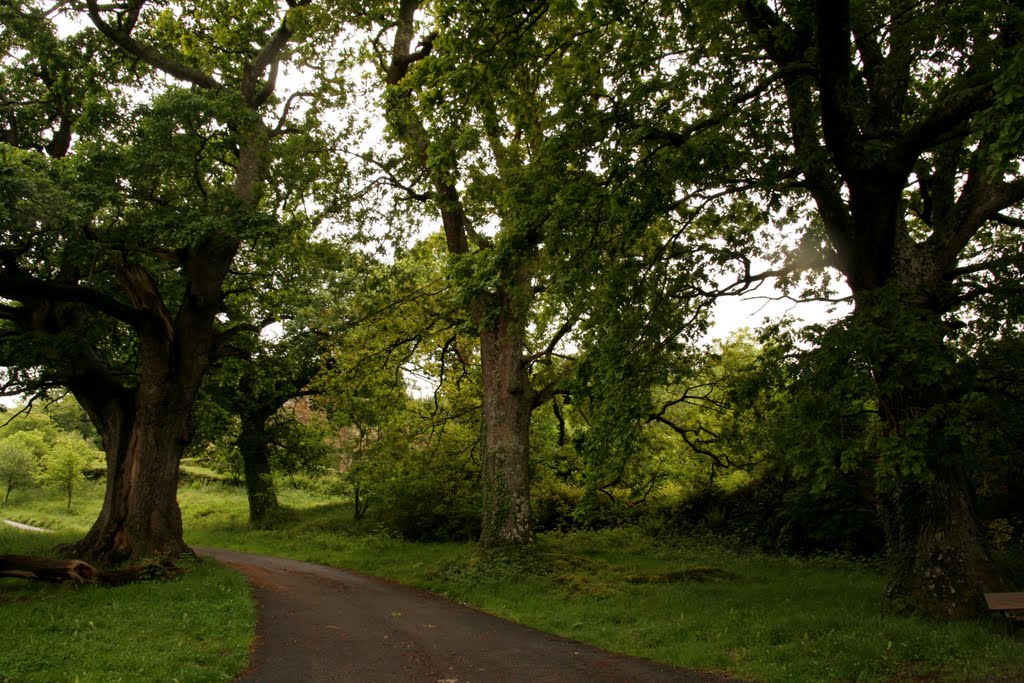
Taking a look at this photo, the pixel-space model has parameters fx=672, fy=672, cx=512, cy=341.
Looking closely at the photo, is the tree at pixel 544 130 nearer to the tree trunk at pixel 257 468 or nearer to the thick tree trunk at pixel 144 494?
the thick tree trunk at pixel 144 494

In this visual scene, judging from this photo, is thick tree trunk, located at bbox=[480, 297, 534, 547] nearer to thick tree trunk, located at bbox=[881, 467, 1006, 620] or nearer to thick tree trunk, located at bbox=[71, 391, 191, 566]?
thick tree trunk, located at bbox=[71, 391, 191, 566]

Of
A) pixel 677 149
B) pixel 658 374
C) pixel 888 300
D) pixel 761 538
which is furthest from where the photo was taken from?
pixel 761 538

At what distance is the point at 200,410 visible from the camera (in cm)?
2088

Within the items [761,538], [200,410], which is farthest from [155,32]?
[761,538]

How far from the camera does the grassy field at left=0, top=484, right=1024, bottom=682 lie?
23.4ft

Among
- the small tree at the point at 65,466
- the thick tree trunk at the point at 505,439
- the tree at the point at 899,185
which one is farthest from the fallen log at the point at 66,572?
the small tree at the point at 65,466

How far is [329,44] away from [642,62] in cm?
1029

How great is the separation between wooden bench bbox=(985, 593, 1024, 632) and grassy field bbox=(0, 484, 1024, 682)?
0.28 metres

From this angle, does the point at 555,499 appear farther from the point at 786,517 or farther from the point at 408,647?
the point at 408,647

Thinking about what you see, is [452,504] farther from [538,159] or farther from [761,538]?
[538,159]

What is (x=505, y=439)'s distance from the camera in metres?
15.5

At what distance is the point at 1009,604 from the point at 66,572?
47.1 ft

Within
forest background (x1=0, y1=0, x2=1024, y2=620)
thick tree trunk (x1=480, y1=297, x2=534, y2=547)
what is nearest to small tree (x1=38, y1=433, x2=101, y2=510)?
forest background (x1=0, y1=0, x2=1024, y2=620)

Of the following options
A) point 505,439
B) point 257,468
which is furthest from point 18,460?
point 505,439
